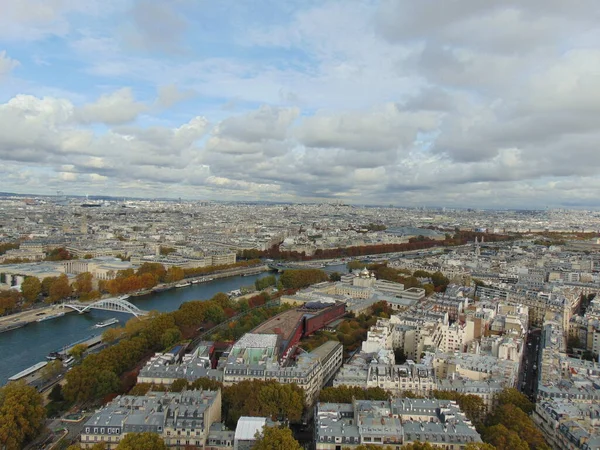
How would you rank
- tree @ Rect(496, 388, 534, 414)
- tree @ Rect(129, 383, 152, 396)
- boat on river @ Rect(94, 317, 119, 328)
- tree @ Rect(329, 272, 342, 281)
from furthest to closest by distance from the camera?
tree @ Rect(329, 272, 342, 281) → boat on river @ Rect(94, 317, 119, 328) → tree @ Rect(129, 383, 152, 396) → tree @ Rect(496, 388, 534, 414)

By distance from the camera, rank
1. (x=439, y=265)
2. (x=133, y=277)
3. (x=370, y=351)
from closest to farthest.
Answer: (x=370, y=351)
(x=133, y=277)
(x=439, y=265)

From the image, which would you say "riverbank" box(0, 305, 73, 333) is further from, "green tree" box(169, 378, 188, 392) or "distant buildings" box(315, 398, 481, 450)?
"distant buildings" box(315, 398, 481, 450)

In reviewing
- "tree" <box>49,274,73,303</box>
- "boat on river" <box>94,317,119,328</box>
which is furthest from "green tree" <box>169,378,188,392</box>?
"tree" <box>49,274,73,303</box>

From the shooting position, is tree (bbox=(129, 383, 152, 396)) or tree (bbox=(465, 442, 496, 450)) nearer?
tree (bbox=(465, 442, 496, 450))

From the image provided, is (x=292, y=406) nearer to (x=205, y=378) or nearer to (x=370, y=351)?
(x=205, y=378)

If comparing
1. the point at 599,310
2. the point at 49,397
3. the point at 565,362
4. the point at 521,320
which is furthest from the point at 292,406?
the point at 599,310

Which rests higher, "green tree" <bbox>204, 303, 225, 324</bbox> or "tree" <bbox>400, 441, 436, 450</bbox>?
"tree" <bbox>400, 441, 436, 450</bbox>

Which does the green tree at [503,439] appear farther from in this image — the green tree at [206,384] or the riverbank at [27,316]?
the riverbank at [27,316]
